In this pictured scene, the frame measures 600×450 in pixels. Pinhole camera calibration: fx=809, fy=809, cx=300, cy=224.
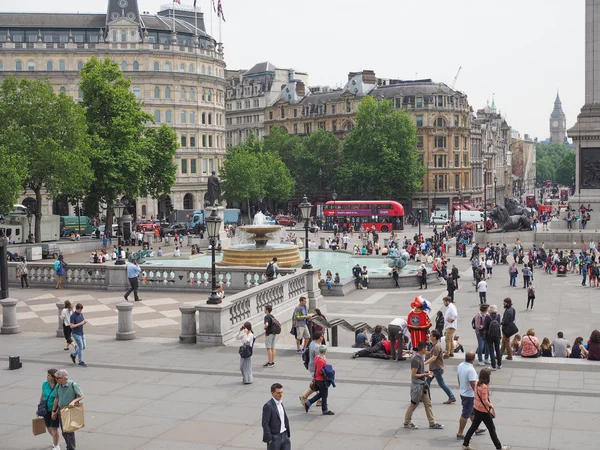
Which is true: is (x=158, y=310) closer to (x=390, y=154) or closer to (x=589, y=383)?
(x=589, y=383)

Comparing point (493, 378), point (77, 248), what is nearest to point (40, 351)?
point (493, 378)

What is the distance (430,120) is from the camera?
10544 cm

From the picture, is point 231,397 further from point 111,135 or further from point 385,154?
point 385,154

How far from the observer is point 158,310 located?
2533 centimetres

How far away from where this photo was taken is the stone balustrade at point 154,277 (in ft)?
89.6

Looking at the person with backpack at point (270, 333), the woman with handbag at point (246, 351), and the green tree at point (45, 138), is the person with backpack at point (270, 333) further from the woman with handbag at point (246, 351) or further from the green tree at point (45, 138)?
the green tree at point (45, 138)

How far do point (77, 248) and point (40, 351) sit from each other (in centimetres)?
3763

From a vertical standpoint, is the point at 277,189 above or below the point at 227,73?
below

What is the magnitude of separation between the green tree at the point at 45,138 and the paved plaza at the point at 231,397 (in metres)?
31.7

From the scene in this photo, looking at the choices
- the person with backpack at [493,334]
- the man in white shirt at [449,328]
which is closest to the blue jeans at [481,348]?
the person with backpack at [493,334]

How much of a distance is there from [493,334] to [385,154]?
77627 mm

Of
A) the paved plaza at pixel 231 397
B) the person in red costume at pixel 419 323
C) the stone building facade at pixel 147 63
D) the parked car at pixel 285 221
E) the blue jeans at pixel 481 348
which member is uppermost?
the stone building facade at pixel 147 63

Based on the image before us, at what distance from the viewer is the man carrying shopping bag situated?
12688 millimetres

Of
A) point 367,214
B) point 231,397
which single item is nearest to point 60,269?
point 231,397
